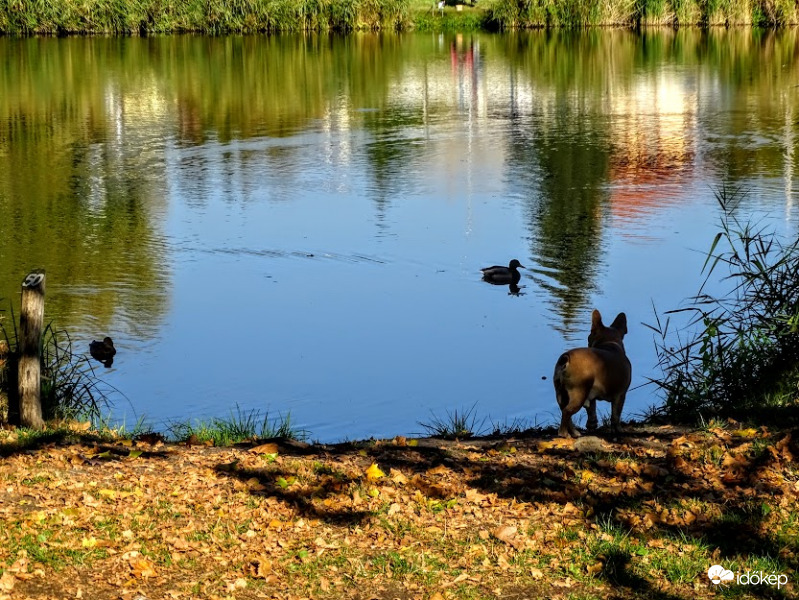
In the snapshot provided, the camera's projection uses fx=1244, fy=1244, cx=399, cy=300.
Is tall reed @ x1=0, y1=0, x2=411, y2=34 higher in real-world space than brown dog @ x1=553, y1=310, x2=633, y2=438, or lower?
higher

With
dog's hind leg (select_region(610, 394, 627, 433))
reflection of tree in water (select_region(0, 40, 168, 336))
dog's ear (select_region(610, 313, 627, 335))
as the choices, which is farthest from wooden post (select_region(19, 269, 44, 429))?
reflection of tree in water (select_region(0, 40, 168, 336))

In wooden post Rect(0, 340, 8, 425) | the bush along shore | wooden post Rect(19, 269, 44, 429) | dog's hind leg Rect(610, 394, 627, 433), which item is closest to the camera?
dog's hind leg Rect(610, 394, 627, 433)

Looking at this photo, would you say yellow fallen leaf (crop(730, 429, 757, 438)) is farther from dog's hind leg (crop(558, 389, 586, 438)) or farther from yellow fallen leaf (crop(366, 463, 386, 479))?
yellow fallen leaf (crop(366, 463, 386, 479))

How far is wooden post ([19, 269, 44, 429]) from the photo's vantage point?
25.2 ft

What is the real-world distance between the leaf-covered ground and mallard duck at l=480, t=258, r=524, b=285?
6.47 meters

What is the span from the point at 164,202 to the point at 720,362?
37.1ft

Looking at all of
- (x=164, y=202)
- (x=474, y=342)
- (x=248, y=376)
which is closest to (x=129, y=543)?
(x=248, y=376)

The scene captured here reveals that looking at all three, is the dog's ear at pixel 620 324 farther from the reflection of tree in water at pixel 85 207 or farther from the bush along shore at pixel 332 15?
the bush along shore at pixel 332 15

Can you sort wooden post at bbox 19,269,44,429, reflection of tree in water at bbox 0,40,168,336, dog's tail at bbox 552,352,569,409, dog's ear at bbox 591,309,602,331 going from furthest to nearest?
reflection of tree in water at bbox 0,40,168,336, dog's ear at bbox 591,309,602,331, wooden post at bbox 19,269,44,429, dog's tail at bbox 552,352,569,409

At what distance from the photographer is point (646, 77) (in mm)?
33469

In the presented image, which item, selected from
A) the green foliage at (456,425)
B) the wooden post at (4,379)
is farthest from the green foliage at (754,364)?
the wooden post at (4,379)

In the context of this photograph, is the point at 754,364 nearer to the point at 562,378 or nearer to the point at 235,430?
the point at 562,378

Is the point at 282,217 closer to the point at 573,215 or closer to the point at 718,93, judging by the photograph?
the point at 573,215

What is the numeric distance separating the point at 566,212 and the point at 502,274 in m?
3.81
